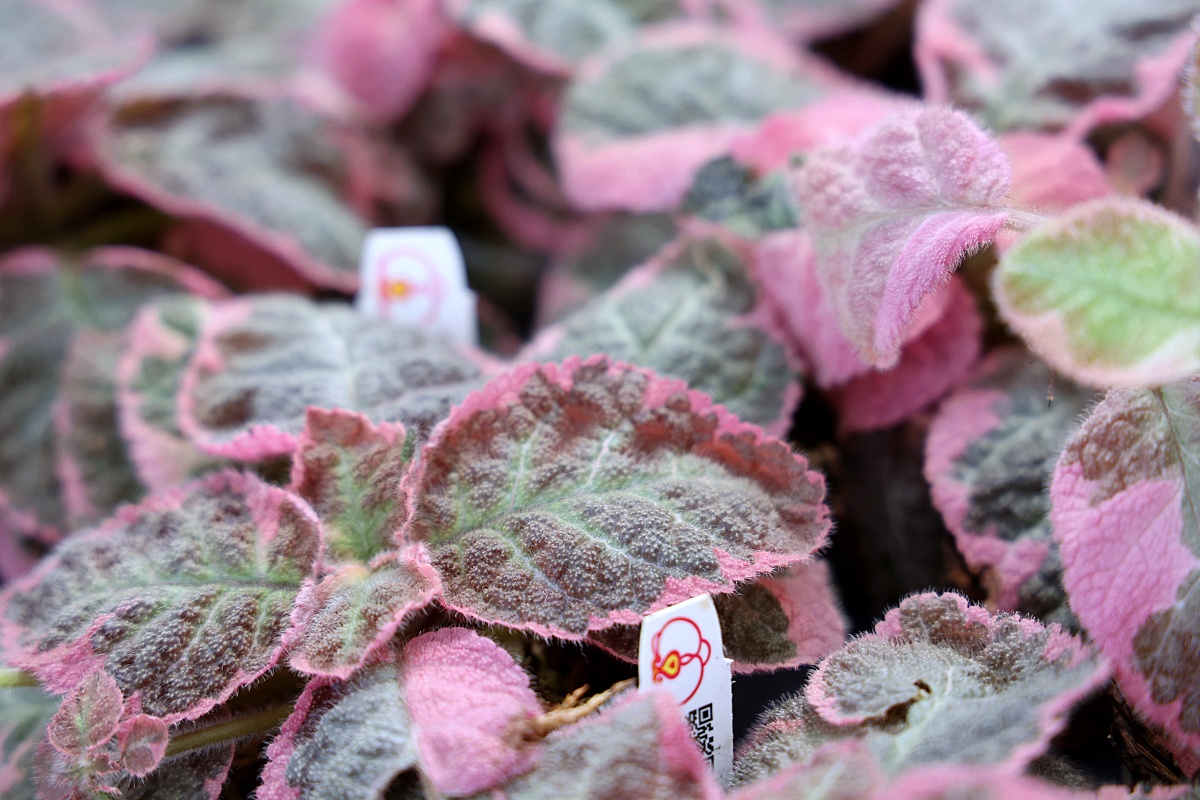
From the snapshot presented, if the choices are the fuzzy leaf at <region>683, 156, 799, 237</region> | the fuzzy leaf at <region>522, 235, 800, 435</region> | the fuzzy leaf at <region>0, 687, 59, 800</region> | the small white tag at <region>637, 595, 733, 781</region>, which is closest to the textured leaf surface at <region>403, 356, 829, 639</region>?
the small white tag at <region>637, 595, 733, 781</region>

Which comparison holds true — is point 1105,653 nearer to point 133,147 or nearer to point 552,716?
point 552,716

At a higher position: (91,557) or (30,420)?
(91,557)

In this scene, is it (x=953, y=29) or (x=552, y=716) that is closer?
(x=552, y=716)

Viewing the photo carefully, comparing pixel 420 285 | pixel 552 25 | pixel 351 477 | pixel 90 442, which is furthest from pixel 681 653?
pixel 552 25

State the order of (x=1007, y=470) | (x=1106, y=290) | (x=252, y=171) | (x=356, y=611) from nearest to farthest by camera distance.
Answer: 1. (x=1106, y=290)
2. (x=356, y=611)
3. (x=1007, y=470)
4. (x=252, y=171)

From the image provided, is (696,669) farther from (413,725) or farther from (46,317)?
(46,317)

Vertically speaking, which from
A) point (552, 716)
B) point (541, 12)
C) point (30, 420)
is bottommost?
point (30, 420)

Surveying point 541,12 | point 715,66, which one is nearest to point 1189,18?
point 715,66
